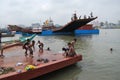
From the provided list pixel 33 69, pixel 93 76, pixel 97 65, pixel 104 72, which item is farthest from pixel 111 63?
pixel 33 69

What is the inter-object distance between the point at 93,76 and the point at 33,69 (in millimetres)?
3651

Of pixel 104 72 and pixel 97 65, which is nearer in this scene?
pixel 104 72

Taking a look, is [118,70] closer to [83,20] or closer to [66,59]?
[66,59]

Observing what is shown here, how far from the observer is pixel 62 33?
2334 inches

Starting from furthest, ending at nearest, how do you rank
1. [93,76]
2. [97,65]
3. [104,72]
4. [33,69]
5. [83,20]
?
[83,20] → [97,65] → [104,72] → [93,76] → [33,69]

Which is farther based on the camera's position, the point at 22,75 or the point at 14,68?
the point at 14,68

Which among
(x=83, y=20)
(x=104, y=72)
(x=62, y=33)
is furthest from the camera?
(x=62, y=33)

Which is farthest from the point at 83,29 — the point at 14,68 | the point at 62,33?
the point at 14,68

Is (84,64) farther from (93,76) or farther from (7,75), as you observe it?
(7,75)

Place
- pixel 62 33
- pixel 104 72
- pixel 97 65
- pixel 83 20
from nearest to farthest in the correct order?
pixel 104 72 < pixel 97 65 < pixel 83 20 < pixel 62 33

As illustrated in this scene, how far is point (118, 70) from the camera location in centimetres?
1266

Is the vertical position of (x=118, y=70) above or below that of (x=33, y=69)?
below

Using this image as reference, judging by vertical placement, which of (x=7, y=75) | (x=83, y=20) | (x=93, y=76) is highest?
(x=83, y=20)

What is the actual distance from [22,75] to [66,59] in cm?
347
